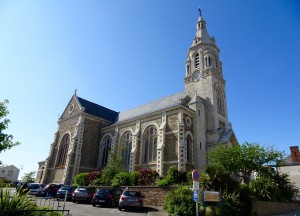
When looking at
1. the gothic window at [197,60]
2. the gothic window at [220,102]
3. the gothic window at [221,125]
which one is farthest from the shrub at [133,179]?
the gothic window at [197,60]

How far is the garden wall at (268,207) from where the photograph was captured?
14.5 meters

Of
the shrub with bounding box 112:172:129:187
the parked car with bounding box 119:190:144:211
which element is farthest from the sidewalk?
the shrub with bounding box 112:172:129:187

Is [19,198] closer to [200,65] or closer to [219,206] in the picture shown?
[219,206]

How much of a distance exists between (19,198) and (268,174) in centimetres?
2067

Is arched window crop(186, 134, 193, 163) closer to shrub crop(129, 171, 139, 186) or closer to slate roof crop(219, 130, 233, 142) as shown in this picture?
slate roof crop(219, 130, 233, 142)

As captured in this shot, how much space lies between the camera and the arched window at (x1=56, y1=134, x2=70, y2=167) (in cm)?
3384

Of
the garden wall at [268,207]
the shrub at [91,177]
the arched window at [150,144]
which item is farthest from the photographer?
→ the arched window at [150,144]

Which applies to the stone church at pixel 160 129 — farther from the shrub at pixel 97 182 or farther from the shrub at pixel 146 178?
the shrub at pixel 97 182

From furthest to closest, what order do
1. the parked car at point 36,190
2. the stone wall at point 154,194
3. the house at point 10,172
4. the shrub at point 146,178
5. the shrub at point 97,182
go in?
the house at point 10,172 < the parked car at point 36,190 < the shrub at point 97,182 < the shrub at point 146,178 < the stone wall at point 154,194

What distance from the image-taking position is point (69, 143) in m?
33.7

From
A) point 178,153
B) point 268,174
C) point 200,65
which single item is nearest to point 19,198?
point 178,153

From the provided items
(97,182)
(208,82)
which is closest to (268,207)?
(97,182)

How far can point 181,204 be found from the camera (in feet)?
39.7

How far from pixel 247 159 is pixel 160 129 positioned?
9908mm
